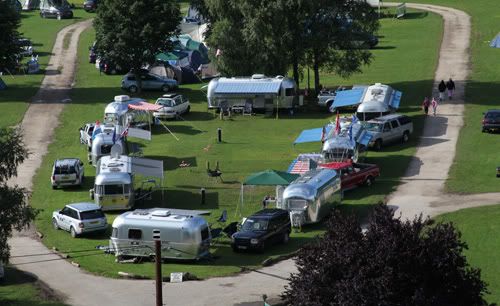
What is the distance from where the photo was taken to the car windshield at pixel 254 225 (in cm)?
4381

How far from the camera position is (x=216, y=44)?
7350 cm

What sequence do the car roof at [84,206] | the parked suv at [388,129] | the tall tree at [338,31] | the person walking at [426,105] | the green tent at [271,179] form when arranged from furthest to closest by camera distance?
the tall tree at [338,31] < the person walking at [426,105] < the parked suv at [388,129] < the green tent at [271,179] < the car roof at [84,206]

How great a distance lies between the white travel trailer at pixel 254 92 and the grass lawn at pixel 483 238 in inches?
973

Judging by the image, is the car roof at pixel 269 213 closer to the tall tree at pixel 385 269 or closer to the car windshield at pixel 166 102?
the tall tree at pixel 385 269

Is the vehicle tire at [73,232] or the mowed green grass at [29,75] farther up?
the mowed green grass at [29,75]

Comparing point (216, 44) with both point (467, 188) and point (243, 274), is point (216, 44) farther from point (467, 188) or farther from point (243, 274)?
point (243, 274)

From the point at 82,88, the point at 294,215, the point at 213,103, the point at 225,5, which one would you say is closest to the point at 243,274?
the point at 294,215

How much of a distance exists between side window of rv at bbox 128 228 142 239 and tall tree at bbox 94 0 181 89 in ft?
116

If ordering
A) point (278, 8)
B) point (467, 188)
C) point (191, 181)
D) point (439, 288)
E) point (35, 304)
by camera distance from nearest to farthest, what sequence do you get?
1. point (439, 288)
2. point (35, 304)
3. point (467, 188)
4. point (191, 181)
5. point (278, 8)

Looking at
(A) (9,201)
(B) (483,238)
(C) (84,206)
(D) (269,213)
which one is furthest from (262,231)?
(A) (9,201)

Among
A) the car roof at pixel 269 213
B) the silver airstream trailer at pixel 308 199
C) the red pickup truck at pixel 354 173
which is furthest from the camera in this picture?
the red pickup truck at pixel 354 173

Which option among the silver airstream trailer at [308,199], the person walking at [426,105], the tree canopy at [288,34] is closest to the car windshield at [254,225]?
the silver airstream trailer at [308,199]

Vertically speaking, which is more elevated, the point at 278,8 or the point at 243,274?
the point at 278,8

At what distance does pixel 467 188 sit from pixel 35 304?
23.6m
